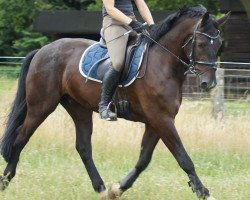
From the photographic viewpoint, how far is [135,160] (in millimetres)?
9758

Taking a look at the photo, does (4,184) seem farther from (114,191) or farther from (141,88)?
(141,88)

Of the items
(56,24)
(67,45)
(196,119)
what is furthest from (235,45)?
(67,45)

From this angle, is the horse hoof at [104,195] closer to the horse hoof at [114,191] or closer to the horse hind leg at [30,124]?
the horse hoof at [114,191]

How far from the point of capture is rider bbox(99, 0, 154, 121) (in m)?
7.23

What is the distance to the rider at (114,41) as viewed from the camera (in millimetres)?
7227

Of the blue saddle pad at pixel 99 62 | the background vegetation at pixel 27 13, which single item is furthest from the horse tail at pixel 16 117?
the background vegetation at pixel 27 13

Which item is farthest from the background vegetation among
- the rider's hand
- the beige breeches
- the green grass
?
the rider's hand

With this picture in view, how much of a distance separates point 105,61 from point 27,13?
789 inches

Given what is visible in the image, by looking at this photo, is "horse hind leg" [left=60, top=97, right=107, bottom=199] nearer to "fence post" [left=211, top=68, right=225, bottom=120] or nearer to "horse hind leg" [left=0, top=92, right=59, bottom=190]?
Result: "horse hind leg" [left=0, top=92, right=59, bottom=190]

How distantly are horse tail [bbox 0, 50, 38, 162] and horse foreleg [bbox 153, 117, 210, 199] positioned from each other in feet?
6.41

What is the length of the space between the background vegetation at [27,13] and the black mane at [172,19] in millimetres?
19114

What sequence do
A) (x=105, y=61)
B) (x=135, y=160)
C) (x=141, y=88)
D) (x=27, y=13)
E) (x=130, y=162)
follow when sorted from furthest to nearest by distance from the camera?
(x=27, y=13)
(x=135, y=160)
(x=130, y=162)
(x=105, y=61)
(x=141, y=88)

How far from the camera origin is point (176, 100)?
696cm

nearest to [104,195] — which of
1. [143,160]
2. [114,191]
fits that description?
[114,191]
